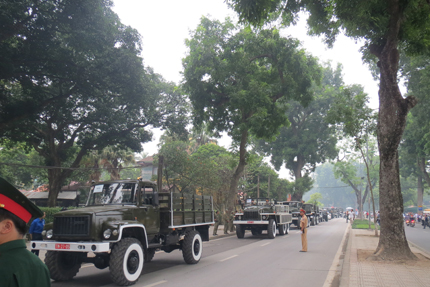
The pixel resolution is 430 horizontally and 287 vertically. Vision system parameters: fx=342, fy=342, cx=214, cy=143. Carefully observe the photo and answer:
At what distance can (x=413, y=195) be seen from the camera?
10088cm

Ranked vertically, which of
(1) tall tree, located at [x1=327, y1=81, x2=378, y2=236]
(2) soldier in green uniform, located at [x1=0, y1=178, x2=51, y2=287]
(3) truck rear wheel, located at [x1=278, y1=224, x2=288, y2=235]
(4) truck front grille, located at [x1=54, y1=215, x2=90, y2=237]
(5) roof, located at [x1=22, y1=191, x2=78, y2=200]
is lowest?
(3) truck rear wheel, located at [x1=278, y1=224, x2=288, y2=235]

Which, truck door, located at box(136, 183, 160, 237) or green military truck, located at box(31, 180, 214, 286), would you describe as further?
truck door, located at box(136, 183, 160, 237)

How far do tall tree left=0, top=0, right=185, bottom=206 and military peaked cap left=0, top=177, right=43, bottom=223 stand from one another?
16.6 meters

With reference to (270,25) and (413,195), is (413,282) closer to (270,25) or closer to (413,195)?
(270,25)

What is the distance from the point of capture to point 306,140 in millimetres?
46906

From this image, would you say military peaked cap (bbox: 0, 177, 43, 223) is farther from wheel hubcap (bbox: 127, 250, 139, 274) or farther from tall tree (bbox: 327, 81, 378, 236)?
tall tree (bbox: 327, 81, 378, 236)

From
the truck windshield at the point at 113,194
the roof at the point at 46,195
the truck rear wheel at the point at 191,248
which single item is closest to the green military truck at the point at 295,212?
the truck rear wheel at the point at 191,248

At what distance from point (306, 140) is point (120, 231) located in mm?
41789

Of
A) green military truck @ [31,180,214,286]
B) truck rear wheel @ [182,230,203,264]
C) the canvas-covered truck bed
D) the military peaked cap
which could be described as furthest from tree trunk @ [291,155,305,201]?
the military peaked cap

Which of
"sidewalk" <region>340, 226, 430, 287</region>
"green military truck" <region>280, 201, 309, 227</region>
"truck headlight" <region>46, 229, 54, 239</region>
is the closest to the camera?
"sidewalk" <region>340, 226, 430, 287</region>

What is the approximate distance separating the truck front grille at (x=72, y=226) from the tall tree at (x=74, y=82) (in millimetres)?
11943

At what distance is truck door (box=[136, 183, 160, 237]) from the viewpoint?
9342 millimetres

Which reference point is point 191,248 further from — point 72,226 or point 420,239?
point 420,239

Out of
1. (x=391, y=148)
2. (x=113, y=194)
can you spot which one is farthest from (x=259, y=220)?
(x=113, y=194)
